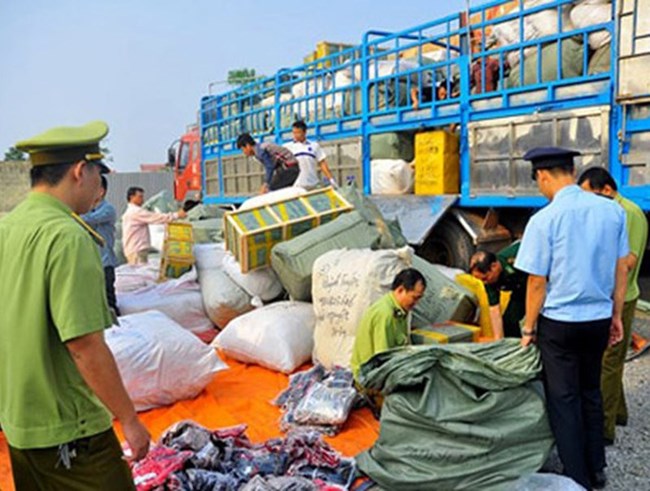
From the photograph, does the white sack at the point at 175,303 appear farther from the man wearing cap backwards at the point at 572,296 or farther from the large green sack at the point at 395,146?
the man wearing cap backwards at the point at 572,296

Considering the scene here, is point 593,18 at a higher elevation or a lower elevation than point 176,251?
higher

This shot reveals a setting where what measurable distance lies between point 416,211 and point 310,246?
179cm

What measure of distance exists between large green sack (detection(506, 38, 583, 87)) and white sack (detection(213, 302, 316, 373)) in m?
2.48

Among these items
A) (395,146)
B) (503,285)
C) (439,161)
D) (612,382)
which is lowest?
(612,382)

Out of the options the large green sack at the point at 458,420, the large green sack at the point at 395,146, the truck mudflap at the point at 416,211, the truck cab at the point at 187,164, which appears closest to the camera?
the large green sack at the point at 458,420

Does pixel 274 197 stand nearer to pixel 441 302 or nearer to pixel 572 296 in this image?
pixel 441 302

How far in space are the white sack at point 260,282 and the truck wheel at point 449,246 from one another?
1801 mm

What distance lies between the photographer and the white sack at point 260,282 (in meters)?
4.72

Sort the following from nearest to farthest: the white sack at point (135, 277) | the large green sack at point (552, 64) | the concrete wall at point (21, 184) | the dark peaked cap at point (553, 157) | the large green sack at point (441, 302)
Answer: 1. the dark peaked cap at point (553, 157)
2. the large green sack at point (441, 302)
3. the large green sack at point (552, 64)
4. the white sack at point (135, 277)
5. the concrete wall at point (21, 184)

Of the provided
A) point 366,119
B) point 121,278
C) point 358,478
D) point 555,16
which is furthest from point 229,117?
point 358,478

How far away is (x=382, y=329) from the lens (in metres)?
3.20

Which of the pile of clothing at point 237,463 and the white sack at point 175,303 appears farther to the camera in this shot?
the white sack at point 175,303

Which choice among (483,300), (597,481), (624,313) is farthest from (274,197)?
(597,481)

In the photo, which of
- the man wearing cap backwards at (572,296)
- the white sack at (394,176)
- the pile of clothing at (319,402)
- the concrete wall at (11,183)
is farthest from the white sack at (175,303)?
the concrete wall at (11,183)
